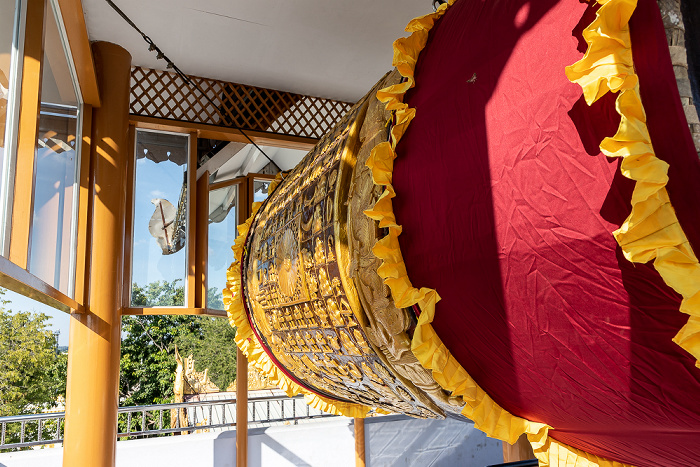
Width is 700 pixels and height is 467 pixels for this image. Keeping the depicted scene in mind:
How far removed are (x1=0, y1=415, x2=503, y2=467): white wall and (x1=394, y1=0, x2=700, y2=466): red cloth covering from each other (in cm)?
378

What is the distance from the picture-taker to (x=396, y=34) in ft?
8.08

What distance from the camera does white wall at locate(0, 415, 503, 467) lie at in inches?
149

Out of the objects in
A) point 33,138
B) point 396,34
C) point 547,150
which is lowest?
point 547,150

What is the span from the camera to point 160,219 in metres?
2.91

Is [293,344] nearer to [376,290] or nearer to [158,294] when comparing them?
[376,290]

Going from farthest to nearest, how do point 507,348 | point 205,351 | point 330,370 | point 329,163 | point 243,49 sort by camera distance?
1. point 205,351
2. point 243,49
3. point 330,370
4. point 329,163
5. point 507,348

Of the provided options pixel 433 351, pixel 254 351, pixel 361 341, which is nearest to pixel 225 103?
pixel 254 351

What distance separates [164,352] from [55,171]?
Answer: 11629 mm

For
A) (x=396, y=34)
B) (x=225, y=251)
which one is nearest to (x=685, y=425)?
(x=396, y=34)

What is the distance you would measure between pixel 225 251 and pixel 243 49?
1.96m

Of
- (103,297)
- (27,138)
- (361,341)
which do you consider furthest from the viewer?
(103,297)

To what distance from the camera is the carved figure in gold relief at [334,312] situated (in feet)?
3.00

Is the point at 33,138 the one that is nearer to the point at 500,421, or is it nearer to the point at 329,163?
the point at 329,163

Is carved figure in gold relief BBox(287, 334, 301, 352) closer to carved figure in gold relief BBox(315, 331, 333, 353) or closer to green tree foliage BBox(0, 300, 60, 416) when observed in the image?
carved figure in gold relief BBox(315, 331, 333, 353)
